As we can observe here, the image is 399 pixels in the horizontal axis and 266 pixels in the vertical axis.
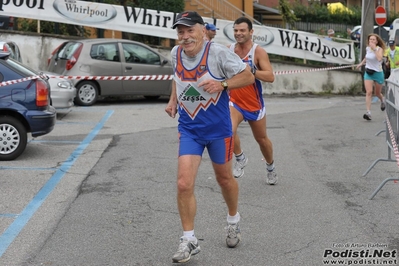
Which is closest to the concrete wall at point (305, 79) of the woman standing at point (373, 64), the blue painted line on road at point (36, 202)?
the woman standing at point (373, 64)

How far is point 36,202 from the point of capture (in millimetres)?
8188

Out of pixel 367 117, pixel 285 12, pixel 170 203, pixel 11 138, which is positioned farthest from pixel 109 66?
pixel 285 12

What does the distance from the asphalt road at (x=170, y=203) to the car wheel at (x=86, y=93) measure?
153 inches

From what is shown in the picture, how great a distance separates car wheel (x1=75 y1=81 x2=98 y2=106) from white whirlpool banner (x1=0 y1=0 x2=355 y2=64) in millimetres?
→ 4371

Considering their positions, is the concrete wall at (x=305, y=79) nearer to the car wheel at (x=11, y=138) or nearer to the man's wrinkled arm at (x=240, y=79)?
the car wheel at (x=11, y=138)

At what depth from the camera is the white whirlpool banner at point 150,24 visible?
2161 cm

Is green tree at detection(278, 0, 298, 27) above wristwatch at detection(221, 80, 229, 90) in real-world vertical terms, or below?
above

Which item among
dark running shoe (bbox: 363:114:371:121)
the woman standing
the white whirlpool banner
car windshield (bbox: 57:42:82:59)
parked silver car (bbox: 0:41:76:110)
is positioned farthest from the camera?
the white whirlpool banner

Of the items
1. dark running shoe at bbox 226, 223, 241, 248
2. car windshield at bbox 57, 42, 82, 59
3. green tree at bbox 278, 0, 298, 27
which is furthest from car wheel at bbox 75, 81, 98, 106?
green tree at bbox 278, 0, 298, 27

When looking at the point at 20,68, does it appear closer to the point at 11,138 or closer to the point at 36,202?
the point at 11,138

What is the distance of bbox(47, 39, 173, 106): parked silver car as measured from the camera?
59.2ft

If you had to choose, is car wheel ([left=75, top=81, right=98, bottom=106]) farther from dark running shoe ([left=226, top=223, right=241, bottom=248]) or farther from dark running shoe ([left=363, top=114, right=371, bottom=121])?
dark running shoe ([left=226, top=223, right=241, bottom=248])

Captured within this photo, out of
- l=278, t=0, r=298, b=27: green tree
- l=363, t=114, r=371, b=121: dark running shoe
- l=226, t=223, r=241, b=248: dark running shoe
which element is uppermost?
l=278, t=0, r=298, b=27: green tree

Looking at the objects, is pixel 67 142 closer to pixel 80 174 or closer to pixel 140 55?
pixel 80 174
